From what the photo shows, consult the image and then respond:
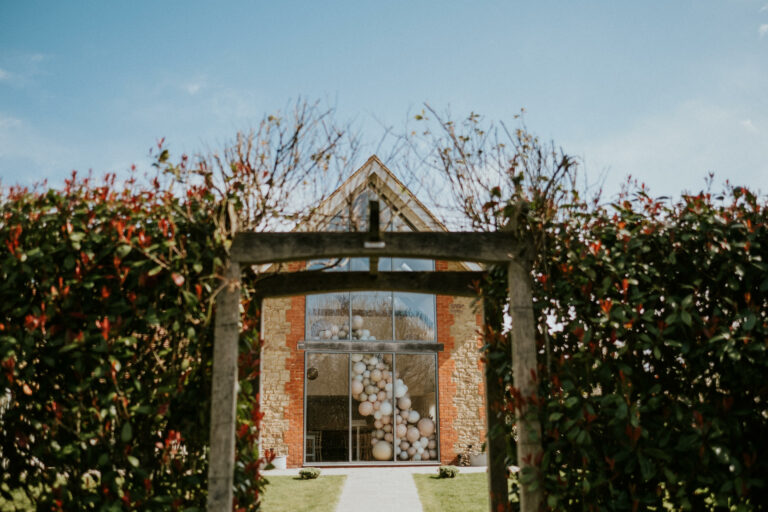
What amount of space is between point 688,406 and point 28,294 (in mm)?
4355

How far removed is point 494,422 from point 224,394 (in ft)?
7.36

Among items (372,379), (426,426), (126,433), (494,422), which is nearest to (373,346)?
(372,379)

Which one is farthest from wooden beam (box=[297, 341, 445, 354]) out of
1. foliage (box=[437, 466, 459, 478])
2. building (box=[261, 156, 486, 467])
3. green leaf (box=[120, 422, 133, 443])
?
green leaf (box=[120, 422, 133, 443])

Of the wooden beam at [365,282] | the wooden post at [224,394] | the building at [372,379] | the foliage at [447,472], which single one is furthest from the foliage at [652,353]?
the building at [372,379]

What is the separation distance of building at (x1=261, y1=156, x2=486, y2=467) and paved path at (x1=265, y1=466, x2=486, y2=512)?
1.96ft

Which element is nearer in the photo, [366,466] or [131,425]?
[131,425]

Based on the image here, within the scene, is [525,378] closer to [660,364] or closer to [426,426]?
[660,364]

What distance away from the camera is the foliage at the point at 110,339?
3494 millimetres

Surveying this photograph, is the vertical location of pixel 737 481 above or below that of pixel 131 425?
below

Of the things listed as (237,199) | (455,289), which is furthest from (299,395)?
(237,199)

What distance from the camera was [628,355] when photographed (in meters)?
3.78

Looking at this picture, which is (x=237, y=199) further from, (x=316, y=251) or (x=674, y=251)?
(x=674, y=251)

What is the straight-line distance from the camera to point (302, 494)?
8688 millimetres

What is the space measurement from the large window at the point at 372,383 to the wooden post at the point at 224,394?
8672 millimetres
